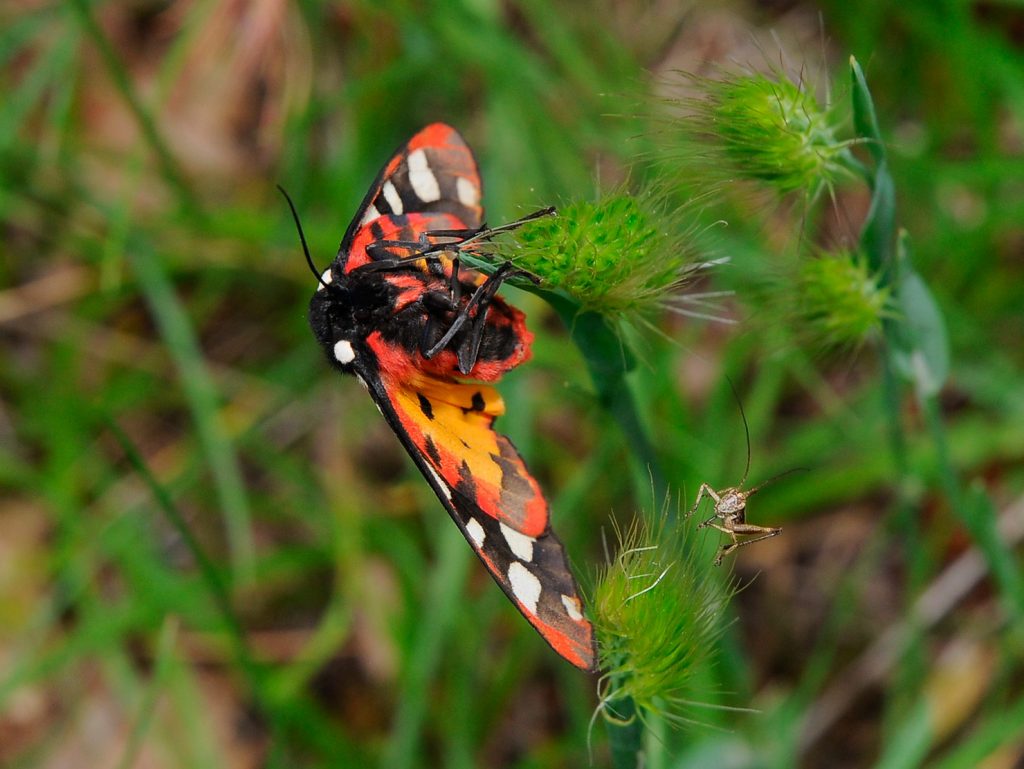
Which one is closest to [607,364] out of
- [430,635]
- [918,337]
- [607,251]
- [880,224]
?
[607,251]

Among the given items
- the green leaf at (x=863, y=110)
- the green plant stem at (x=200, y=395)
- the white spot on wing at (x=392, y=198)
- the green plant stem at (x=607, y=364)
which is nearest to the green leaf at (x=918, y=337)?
the green leaf at (x=863, y=110)

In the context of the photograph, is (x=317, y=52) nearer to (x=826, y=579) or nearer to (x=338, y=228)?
(x=338, y=228)

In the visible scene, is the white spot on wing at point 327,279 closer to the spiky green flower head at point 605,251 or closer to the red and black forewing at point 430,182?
the red and black forewing at point 430,182

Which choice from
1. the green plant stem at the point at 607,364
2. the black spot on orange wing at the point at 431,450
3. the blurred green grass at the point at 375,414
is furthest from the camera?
the blurred green grass at the point at 375,414

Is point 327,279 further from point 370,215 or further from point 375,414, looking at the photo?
point 375,414

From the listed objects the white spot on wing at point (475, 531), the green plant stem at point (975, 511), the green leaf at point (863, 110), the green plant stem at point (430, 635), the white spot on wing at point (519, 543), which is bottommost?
the green plant stem at point (430, 635)

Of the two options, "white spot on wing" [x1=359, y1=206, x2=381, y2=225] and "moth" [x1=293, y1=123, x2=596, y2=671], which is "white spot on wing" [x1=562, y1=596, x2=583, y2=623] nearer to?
"moth" [x1=293, y1=123, x2=596, y2=671]

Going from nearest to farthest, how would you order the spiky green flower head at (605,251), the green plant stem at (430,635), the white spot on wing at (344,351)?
the spiky green flower head at (605,251)
the white spot on wing at (344,351)
the green plant stem at (430,635)

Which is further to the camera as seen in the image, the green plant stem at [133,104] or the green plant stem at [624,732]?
the green plant stem at [133,104]
